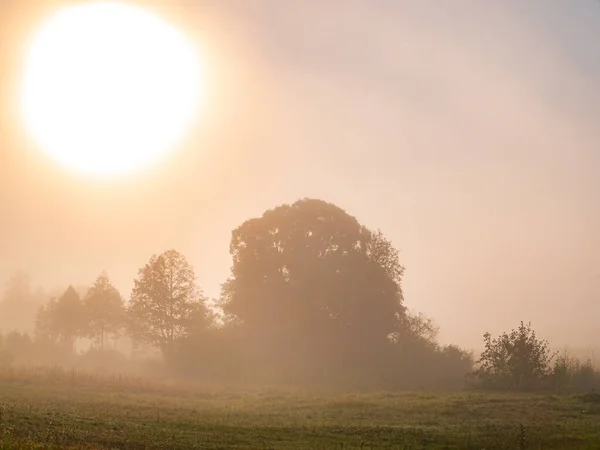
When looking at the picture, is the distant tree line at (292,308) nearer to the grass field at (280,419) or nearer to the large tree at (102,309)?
the large tree at (102,309)

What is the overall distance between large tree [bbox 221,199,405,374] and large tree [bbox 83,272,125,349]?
18.7 m

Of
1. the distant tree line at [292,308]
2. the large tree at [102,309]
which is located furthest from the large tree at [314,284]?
the large tree at [102,309]

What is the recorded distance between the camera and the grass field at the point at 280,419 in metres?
23.4

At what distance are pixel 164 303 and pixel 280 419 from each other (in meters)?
43.3

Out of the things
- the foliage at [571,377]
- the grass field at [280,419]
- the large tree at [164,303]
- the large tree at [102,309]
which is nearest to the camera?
the grass field at [280,419]

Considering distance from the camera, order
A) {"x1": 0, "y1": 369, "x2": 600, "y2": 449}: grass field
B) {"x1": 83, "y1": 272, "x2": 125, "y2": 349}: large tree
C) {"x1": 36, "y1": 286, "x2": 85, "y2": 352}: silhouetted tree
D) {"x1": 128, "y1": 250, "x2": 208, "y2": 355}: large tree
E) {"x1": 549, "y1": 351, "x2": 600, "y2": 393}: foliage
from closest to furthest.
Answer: {"x1": 0, "y1": 369, "x2": 600, "y2": 449}: grass field < {"x1": 549, "y1": 351, "x2": 600, "y2": 393}: foliage < {"x1": 128, "y1": 250, "x2": 208, "y2": 355}: large tree < {"x1": 36, "y1": 286, "x2": 85, "y2": 352}: silhouetted tree < {"x1": 83, "y1": 272, "x2": 125, "y2": 349}: large tree

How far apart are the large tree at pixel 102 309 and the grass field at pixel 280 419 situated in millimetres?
34282

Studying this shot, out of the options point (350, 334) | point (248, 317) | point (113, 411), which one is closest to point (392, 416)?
point (113, 411)

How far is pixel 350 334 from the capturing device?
229 feet

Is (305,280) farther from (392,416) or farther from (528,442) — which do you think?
(528,442)

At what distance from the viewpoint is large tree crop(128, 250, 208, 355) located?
72.0 metres

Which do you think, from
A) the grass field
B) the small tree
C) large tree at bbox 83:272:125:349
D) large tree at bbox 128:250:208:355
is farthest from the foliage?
large tree at bbox 83:272:125:349

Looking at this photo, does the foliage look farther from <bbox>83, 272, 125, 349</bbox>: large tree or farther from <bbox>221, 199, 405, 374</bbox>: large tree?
<bbox>83, 272, 125, 349</bbox>: large tree

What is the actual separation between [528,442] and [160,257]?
179 ft
